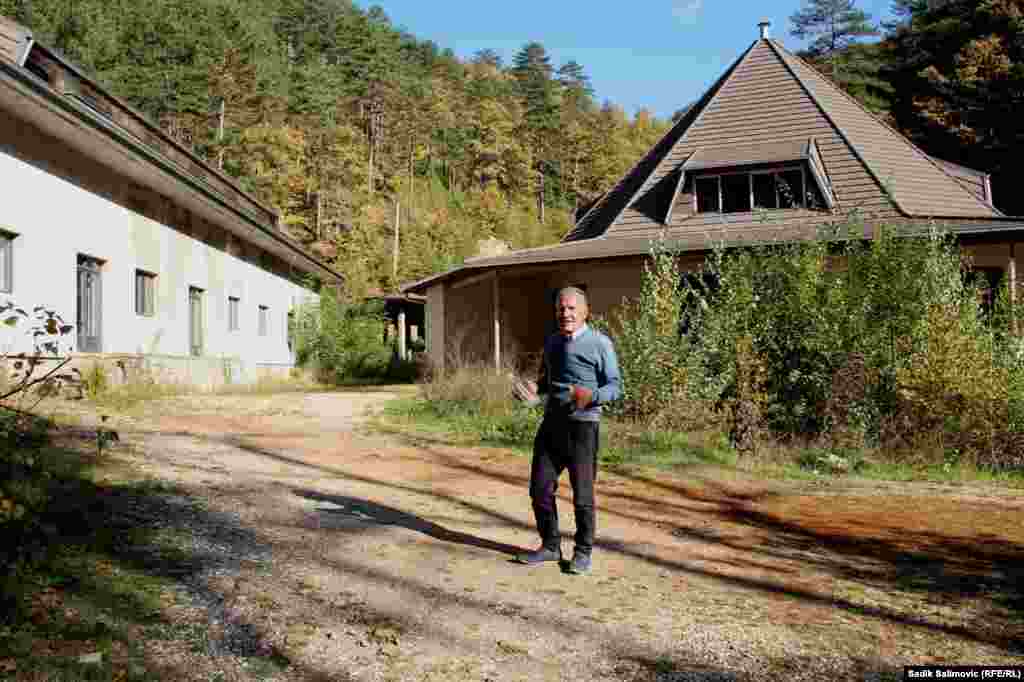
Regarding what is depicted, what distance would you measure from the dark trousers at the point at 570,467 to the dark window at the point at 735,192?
1419cm

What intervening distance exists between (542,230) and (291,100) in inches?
961

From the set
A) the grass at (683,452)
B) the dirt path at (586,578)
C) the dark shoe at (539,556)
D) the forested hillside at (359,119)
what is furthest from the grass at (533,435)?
the forested hillside at (359,119)

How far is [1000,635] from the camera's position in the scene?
14.0 ft

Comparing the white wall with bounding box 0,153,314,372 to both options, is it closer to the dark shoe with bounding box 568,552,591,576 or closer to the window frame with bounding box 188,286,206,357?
the window frame with bounding box 188,286,206,357

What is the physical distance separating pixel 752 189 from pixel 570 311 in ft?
46.5

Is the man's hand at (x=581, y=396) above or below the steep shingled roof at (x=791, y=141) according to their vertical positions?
below

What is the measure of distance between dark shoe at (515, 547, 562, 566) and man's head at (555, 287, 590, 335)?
1.37 metres

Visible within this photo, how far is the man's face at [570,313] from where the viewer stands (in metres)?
5.08

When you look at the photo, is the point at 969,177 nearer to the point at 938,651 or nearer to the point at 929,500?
the point at 929,500

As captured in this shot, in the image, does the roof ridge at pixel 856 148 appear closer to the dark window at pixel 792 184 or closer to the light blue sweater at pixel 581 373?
the dark window at pixel 792 184

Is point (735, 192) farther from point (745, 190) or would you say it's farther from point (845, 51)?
point (845, 51)

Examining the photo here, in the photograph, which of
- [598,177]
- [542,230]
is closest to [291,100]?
[542,230]

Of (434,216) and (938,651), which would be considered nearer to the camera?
(938,651)

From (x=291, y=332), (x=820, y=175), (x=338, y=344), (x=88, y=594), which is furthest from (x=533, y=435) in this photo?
(x=291, y=332)
